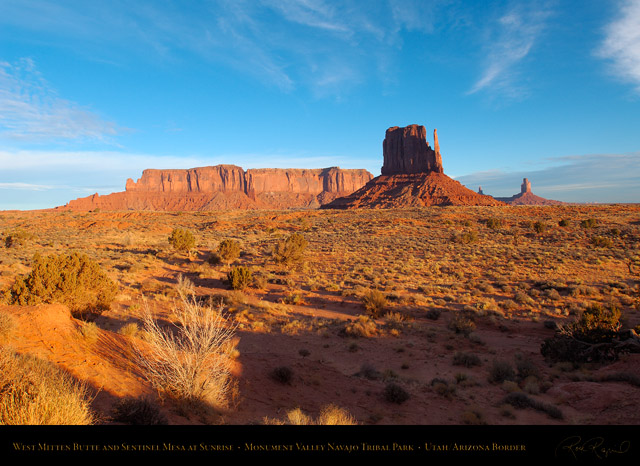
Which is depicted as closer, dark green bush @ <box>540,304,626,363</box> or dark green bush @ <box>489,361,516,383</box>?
dark green bush @ <box>489,361,516,383</box>

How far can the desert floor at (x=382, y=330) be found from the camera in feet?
19.0

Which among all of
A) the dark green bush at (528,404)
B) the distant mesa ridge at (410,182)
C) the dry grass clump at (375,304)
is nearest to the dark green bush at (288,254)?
the dry grass clump at (375,304)

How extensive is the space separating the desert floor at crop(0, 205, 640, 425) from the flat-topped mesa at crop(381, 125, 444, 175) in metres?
87.8

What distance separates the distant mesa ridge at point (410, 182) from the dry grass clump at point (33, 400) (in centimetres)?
8311

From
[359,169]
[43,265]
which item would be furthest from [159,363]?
[359,169]

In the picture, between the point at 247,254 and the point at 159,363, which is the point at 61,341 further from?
the point at 247,254

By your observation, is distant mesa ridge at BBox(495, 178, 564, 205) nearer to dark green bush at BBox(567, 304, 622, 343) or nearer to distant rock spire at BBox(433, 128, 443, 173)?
distant rock spire at BBox(433, 128, 443, 173)

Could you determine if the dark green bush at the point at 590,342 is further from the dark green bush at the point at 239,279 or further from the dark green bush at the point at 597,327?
the dark green bush at the point at 239,279

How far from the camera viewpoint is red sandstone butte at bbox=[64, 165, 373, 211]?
507 ft

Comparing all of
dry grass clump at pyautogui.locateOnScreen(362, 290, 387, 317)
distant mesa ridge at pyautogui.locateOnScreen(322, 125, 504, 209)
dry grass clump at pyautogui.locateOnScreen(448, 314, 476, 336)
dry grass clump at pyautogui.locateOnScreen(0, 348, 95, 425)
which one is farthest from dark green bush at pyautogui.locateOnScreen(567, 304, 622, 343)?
distant mesa ridge at pyautogui.locateOnScreen(322, 125, 504, 209)

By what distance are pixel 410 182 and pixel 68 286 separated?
101390mm

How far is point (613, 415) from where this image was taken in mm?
5371

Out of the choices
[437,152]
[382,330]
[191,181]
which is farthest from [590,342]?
[191,181]
